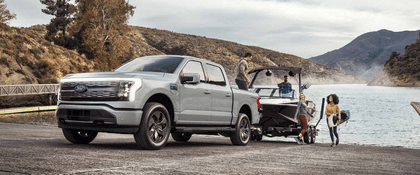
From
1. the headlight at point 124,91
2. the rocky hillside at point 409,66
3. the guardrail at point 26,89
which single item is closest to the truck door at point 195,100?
the headlight at point 124,91

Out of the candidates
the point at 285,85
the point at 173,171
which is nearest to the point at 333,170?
the point at 173,171

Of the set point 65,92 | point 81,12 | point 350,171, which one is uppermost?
point 81,12

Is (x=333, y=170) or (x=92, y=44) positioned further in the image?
(x=92, y=44)

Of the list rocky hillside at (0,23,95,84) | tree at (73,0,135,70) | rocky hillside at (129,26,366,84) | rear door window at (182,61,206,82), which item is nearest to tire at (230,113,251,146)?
rear door window at (182,61,206,82)

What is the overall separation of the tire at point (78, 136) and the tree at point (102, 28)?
41929 mm

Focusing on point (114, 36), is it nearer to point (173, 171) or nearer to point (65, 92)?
point (65, 92)

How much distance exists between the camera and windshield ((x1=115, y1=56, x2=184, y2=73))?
32.8ft

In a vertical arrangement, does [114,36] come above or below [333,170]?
above

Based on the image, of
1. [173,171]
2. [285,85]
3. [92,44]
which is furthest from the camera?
[92,44]

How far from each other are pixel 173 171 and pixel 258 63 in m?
143

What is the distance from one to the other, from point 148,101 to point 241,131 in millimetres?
3917

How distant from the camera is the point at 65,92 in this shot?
29.6ft

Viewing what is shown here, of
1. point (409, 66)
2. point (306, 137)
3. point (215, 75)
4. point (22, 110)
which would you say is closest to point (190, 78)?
point (215, 75)

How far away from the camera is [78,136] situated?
389 inches
